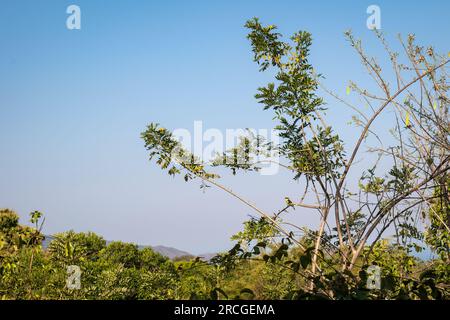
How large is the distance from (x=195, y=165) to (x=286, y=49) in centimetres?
177

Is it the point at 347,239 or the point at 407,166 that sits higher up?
the point at 407,166

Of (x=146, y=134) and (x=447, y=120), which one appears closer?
(x=447, y=120)

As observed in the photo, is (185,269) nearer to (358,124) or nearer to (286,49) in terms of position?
(358,124)

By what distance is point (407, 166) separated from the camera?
481 centimetres
